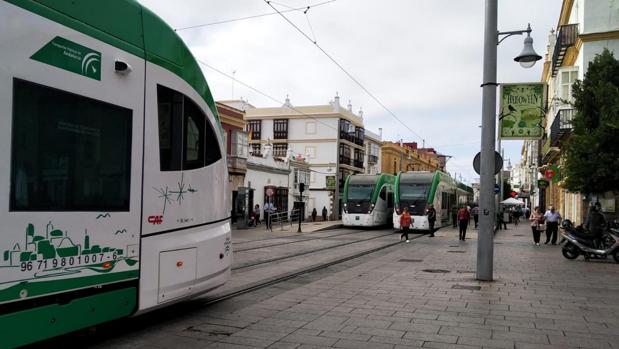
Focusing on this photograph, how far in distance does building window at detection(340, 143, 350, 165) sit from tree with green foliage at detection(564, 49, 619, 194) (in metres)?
48.7

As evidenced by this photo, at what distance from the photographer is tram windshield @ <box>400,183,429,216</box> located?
31.8 m

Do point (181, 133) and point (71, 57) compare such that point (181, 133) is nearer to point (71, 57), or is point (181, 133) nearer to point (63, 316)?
point (71, 57)

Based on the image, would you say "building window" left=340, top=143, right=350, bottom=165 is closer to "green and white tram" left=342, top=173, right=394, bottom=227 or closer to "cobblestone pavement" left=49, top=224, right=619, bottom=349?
"green and white tram" left=342, top=173, right=394, bottom=227

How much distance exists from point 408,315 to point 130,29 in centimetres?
519

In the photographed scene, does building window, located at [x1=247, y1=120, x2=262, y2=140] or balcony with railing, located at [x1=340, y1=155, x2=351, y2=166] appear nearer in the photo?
balcony with railing, located at [x1=340, y1=155, x2=351, y2=166]

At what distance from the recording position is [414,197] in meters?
32.0

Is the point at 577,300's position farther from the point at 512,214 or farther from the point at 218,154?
the point at 512,214

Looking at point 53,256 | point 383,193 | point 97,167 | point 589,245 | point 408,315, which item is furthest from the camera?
point 383,193

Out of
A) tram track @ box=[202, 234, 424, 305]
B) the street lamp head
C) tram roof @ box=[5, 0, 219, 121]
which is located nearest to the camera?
tram roof @ box=[5, 0, 219, 121]

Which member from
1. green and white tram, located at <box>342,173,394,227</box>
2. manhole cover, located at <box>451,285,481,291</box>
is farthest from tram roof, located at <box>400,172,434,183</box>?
manhole cover, located at <box>451,285,481,291</box>

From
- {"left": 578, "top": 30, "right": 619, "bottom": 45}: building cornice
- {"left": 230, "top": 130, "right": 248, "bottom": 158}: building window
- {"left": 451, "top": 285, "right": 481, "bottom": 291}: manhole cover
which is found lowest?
{"left": 451, "top": 285, "right": 481, "bottom": 291}: manhole cover

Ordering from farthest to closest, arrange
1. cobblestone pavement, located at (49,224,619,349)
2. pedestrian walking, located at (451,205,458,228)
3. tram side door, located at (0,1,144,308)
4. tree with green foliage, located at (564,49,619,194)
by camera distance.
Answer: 1. pedestrian walking, located at (451,205,458,228)
2. tree with green foliage, located at (564,49,619,194)
3. cobblestone pavement, located at (49,224,619,349)
4. tram side door, located at (0,1,144,308)

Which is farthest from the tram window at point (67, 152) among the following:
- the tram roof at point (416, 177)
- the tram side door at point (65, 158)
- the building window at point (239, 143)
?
the building window at point (239, 143)

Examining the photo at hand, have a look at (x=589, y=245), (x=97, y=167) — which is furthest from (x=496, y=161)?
(x=97, y=167)
